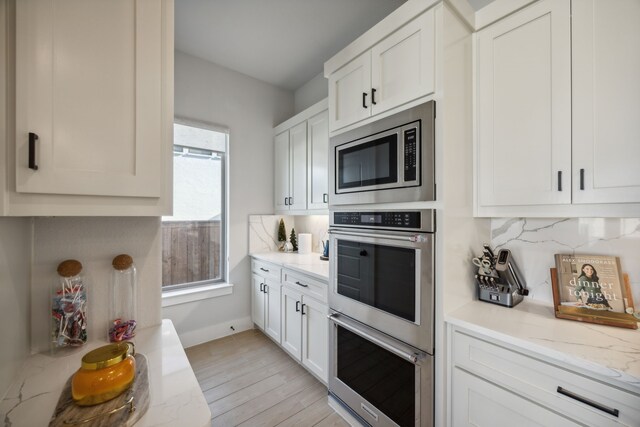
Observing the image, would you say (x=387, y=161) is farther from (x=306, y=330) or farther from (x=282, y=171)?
(x=282, y=171)

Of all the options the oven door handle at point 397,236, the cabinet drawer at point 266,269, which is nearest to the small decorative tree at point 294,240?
the cabinet drawer at point 266,269

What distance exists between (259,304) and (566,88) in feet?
9.75

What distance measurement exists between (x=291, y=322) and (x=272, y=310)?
0.38 m

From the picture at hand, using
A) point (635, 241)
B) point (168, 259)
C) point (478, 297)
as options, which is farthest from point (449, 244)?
point (168, 259)

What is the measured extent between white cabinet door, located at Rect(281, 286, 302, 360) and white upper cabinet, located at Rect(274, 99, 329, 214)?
84 cm

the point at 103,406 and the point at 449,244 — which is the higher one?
the point at 449,244

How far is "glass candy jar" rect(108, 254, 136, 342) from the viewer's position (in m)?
1.10

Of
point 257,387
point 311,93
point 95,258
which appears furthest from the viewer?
point 311,93

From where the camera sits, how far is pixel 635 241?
124cm

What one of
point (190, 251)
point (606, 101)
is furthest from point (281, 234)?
point (606, 101)

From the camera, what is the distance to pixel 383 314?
1.50m

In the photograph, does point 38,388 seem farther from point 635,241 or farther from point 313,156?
point 635,241

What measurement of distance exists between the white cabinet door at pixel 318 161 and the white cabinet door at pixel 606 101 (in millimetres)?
1638

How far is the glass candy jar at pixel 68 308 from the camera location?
1006mm
